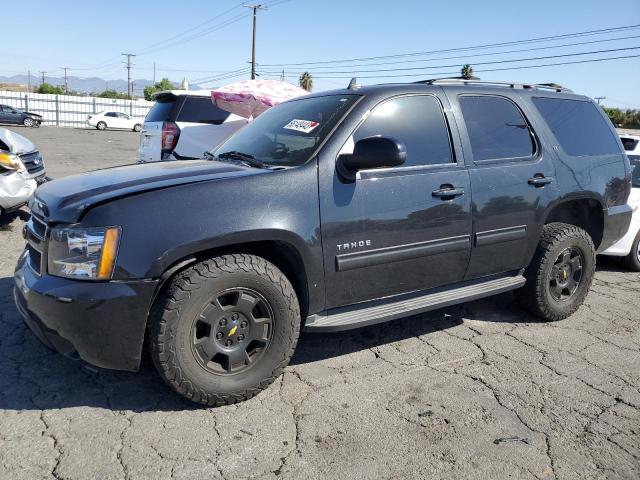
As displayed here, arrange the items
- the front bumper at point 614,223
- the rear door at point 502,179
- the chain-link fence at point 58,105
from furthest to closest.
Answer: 1. the chain-link fence at point 58,105
2. the front bumper at point 614,223
3. the rear door at point 502,179

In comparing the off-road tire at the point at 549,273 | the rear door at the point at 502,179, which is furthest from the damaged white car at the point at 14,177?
the off-road tire at the point at 549,273

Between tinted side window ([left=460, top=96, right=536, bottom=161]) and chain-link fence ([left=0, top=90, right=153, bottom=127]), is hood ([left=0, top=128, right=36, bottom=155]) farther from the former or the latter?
chain-link fence ([left=0, top=90, right=153, bottom=127])

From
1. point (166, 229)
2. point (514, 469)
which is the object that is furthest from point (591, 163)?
point (166, 229)

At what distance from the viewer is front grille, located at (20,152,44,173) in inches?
268

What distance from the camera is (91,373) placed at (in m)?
3.20

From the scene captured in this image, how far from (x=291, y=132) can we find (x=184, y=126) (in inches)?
197

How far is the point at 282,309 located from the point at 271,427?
0.63m

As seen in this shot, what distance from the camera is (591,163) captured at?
4.42 m

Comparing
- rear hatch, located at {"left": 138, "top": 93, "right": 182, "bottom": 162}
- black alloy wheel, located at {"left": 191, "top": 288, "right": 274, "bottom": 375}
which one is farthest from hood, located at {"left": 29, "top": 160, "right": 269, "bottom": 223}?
rear hatch, located at {"left": 138, "top": 93, "right": 182, "bottom": 162}

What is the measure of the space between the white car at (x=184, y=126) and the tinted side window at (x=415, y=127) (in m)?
4.52

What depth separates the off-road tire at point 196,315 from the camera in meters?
2.68

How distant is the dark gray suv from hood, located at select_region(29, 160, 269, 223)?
2cm

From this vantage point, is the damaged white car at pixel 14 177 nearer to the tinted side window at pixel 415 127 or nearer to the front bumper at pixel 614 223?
the tinted side window at pixel 415 127

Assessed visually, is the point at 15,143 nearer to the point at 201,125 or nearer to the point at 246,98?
the point at 201,125
